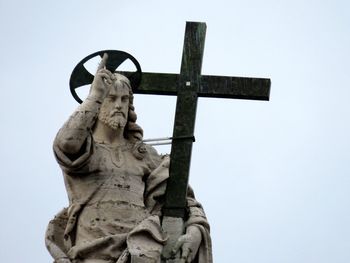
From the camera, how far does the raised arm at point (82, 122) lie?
2542 centimetres

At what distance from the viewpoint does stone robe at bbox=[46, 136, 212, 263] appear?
25250mm

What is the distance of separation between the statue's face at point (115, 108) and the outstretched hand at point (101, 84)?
0.52ft

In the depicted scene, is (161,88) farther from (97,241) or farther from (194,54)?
(97,241)

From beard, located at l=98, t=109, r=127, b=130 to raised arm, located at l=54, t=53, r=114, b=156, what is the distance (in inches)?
14.0

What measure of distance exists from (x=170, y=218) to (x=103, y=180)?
0.91 metres

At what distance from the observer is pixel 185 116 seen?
26750mm

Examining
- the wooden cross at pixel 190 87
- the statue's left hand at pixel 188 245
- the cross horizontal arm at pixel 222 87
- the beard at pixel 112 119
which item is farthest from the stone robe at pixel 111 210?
the cross horizontal arm at pixel 222 87

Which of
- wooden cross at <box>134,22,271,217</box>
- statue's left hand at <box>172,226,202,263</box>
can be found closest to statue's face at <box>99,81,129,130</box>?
wooden cross at <box>134,22,271,217</box>

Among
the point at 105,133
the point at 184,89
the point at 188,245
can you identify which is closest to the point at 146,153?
the point at 105,133

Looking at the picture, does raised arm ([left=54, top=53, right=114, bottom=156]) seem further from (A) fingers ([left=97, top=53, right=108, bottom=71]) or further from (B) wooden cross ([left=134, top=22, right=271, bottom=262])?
(B) wooden cross ([left=134, top=22, right=271, bottom=262])

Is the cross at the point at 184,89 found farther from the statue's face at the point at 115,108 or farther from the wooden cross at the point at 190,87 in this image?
the statue's face at the point at 115,108

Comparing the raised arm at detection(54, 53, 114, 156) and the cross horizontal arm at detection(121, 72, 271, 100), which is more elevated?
the cross horizontal arm at detection(121, 72, 271, 100)

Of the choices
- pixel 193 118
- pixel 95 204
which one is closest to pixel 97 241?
pixel 95 204

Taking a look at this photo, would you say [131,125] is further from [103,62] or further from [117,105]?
[103,62]
